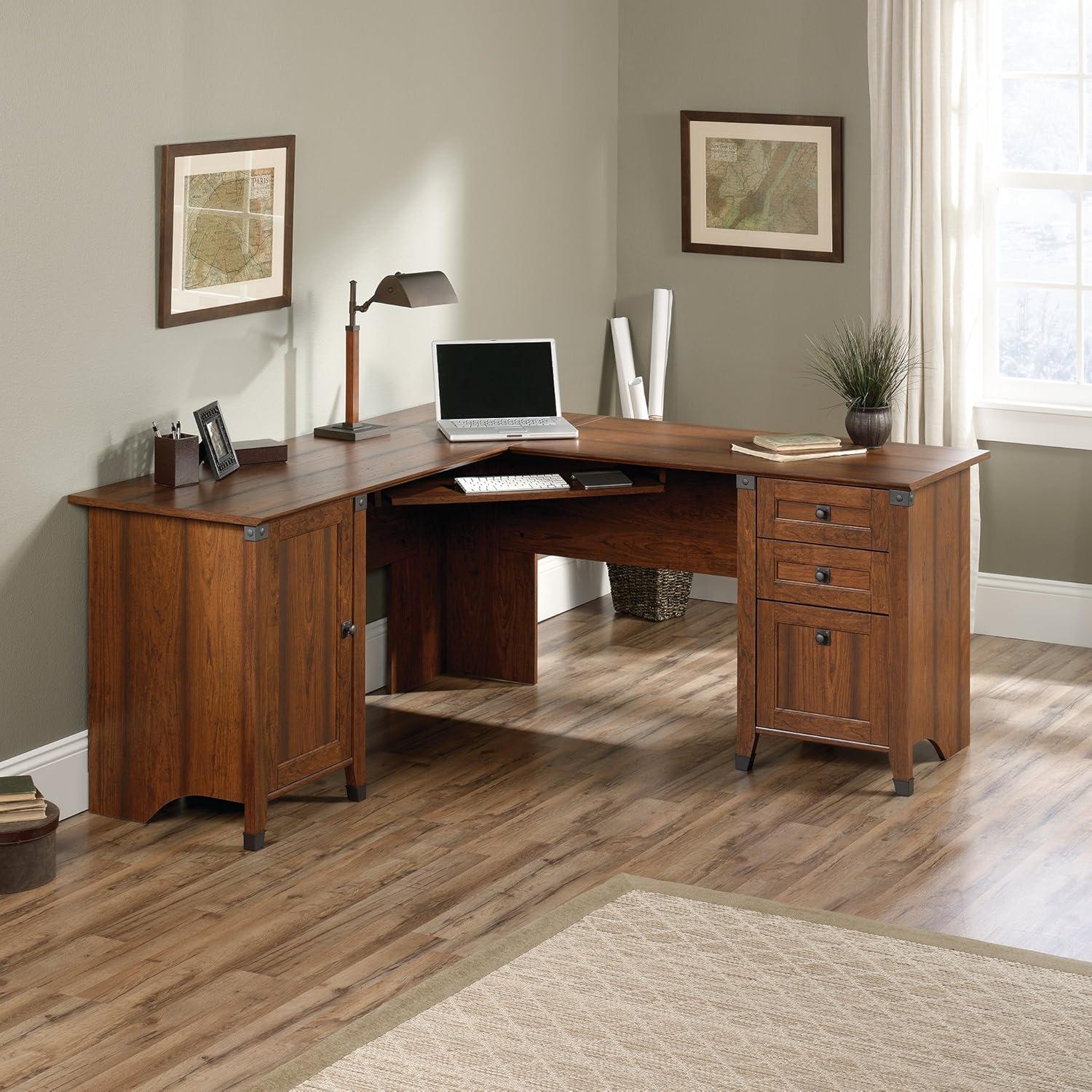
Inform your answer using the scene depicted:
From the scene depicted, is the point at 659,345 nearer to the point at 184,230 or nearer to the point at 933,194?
the point at 933,194

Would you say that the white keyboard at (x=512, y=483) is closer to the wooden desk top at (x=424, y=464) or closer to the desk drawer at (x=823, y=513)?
the wooden desk top at (x=424, y=464)

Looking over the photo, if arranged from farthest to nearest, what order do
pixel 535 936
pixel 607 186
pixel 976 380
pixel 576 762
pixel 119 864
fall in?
1. pixel 607 186
2. pixel 976 380
3. pixel 576 762
4. pixel 119 864
5. pixel 535 936

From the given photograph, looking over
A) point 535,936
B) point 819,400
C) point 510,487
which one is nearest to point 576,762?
point 510,487

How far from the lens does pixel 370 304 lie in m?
4.99

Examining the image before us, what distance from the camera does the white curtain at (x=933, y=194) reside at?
5.52 metres

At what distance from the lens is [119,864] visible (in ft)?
12.8

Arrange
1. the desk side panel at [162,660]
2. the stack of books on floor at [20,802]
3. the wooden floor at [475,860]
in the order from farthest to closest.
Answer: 1. the desk side panel at [162,660]
2. the stack of books on floor at [20,802]
3. the wooden floor at [475,860]

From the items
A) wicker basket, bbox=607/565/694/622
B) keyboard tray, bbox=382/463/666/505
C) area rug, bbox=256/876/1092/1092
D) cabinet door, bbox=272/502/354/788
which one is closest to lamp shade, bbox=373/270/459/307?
keyboard tray, bbox=382/463/666/505

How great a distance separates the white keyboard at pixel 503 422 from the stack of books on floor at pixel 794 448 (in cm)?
62

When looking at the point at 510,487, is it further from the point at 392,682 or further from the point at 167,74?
the point at 167,74

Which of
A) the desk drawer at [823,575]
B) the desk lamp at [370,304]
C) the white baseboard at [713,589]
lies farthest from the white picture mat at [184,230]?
the white baseboard at [713,589]

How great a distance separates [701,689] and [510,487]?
105cm

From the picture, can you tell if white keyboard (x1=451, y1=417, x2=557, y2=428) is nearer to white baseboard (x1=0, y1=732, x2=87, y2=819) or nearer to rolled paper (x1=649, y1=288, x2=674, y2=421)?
rolled paper (x1=649, y1=288, x2=674, y2=421)

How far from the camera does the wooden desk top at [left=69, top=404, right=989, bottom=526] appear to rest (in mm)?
4031
